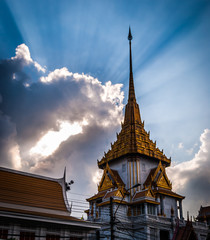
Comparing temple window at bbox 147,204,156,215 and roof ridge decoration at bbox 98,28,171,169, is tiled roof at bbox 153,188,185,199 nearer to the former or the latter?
temple window at bbox 147,204,156,215

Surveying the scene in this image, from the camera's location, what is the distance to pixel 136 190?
39.8 meters

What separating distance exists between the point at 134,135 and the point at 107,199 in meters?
13.2

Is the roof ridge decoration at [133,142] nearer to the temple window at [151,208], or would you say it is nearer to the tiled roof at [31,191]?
the temple window at [151,208]

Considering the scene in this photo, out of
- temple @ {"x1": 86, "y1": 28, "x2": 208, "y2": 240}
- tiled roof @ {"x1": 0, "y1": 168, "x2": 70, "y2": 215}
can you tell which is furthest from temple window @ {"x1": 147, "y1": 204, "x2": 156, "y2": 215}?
tiled roof @ {"x1": 0, "y1": 168, "x2": 70, "y2": 215}

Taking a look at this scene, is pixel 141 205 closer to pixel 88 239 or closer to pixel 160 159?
pixel 160 159

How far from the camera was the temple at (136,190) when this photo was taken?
113ft

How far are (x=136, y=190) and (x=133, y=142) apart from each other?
7917mm

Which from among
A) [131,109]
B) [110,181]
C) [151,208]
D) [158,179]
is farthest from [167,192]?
[131,109]

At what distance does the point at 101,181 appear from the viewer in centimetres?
4341

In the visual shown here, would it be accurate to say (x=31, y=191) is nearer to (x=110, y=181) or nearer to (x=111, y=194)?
(x=111, y=194)

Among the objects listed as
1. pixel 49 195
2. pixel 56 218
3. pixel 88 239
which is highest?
pixel 49 195

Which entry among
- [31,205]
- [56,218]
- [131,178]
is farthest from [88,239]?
[131,178]

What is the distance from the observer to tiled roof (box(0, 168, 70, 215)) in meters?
20.6

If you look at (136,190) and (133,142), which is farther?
(133,142)
